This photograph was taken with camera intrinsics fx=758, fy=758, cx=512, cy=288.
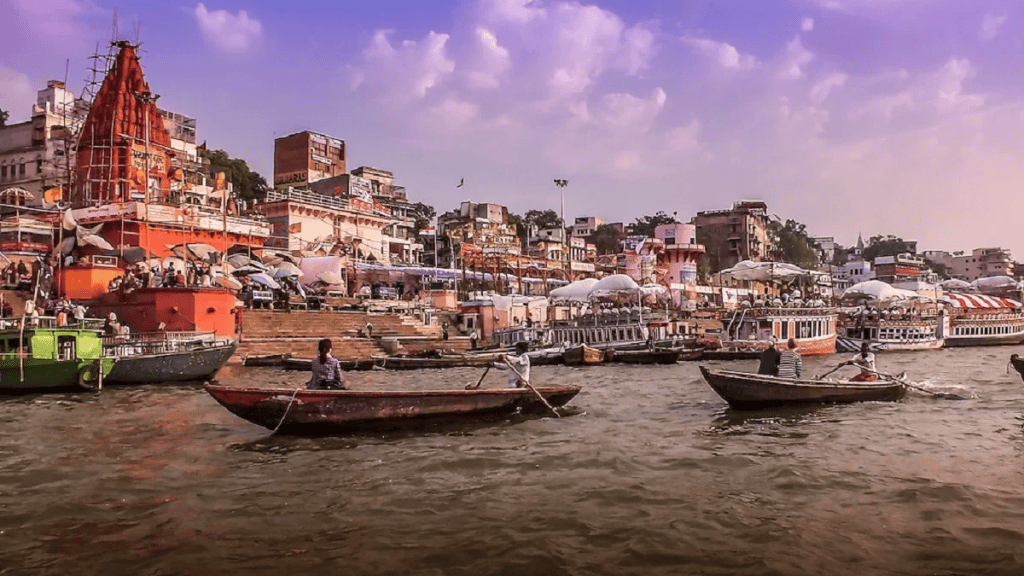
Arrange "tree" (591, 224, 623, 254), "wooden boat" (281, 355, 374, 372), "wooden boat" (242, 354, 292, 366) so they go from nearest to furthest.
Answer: "wooden boat" (281, 355, 374, 372)
"wooden boat" (242, 354, 292, 366)
"tree" (591, 224, 623, 254)

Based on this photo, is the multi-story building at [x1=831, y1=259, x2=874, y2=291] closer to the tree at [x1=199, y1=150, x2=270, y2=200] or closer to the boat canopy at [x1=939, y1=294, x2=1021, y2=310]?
the boat canopy at [x1=939, y1=294, x2=1021, y2=310]

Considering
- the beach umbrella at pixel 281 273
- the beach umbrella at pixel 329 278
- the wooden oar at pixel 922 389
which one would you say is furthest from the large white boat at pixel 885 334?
the beach umbrella at pixel 281 273

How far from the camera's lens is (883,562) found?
640 cm

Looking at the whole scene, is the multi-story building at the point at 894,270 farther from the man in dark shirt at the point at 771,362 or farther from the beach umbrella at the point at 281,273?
the man in dark shirt at the point at 771,362

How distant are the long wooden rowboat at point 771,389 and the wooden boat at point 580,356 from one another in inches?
693

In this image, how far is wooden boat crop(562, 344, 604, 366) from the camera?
1310 inches

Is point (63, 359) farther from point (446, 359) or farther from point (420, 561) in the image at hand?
point (420, 561)

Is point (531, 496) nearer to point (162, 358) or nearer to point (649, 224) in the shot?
point (162, 358)

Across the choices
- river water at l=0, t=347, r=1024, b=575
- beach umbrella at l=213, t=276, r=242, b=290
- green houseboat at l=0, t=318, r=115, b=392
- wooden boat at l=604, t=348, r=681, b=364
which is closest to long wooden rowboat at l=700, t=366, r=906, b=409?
river water at l=0, t=347, r=1024, b=575

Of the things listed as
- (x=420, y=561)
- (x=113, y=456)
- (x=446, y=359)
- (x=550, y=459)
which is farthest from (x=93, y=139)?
(x=420, y=561)

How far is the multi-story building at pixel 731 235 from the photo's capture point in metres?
90.1

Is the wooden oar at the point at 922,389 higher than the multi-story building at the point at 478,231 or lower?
lower

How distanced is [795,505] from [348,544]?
474cm

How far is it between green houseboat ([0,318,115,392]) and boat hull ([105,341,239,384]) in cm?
56
